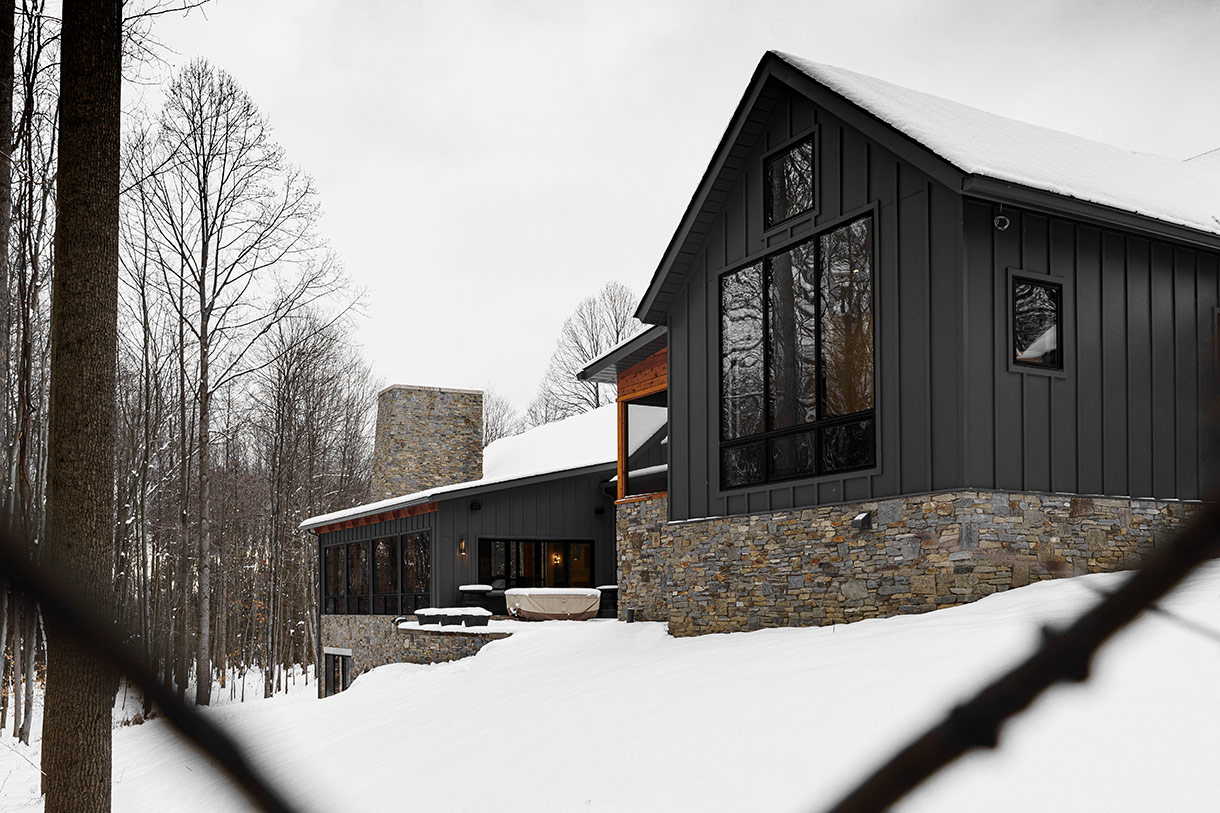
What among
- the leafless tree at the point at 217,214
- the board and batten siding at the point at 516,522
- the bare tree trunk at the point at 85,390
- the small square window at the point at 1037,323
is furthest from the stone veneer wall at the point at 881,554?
the leafless tree at the point at 217,214

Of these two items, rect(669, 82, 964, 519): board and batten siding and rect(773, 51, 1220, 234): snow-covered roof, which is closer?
rect(773, 51, 1220, 234): snow-covered roof

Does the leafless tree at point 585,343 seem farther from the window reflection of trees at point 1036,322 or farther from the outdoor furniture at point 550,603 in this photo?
the window reflection of trees at point 1036,322

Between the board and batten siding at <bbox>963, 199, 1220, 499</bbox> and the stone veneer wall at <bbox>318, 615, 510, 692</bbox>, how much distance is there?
31.4ft

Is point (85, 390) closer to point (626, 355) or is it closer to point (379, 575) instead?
point (626, 355)

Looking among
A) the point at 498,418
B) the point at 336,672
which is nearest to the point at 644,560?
the point at 336,672

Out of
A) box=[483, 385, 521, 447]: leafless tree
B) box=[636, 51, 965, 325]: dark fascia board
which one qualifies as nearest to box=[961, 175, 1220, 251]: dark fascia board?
box=[636, 51, 965, 325]: dark fascia board

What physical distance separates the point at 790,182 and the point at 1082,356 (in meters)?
3.89

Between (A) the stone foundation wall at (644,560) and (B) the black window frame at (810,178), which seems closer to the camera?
(B) the black window frame at (810,178)

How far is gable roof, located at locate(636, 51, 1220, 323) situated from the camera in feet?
30.6

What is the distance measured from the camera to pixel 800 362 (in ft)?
38.1

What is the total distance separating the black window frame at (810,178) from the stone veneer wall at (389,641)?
27.3ft

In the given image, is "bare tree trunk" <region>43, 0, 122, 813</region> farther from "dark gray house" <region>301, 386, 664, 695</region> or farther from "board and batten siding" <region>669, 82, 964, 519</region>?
"dark gray house" <region>301, 386, 664, 695</region>

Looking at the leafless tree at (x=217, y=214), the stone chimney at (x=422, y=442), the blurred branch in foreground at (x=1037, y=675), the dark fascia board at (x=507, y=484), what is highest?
the leafless tree at (x=217, y=214)

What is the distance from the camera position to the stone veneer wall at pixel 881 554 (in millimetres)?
9273
